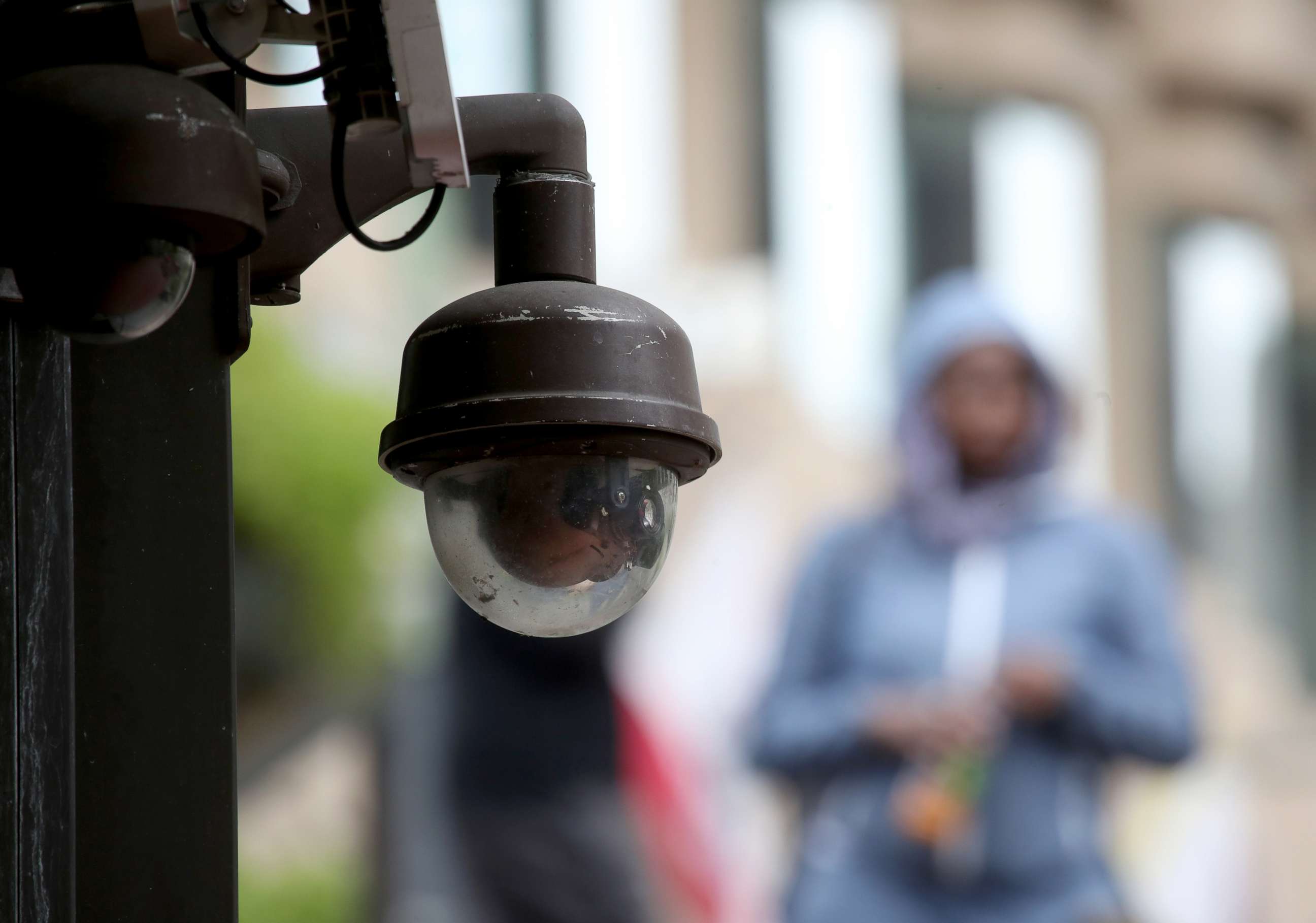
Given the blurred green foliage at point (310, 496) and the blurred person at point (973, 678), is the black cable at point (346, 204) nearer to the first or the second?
the blurred person at point (973, 678)

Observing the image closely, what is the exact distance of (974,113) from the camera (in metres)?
11.9

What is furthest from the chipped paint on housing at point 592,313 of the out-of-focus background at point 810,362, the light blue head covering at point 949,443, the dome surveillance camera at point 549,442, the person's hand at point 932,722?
the out-of-focus background at point 810,362

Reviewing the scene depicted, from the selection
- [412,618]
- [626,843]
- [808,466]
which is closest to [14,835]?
[626,843]

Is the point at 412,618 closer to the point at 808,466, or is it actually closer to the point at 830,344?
the point at 808,466

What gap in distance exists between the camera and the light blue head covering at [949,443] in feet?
15.0

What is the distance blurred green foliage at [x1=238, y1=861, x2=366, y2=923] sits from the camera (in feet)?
18.7

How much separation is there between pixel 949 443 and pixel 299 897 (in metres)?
2.32

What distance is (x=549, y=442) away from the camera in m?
1.74

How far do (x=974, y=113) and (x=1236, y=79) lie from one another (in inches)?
94.0

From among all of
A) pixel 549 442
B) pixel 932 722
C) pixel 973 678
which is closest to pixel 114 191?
pixel 549 442

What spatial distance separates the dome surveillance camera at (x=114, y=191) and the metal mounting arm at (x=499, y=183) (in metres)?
0.33

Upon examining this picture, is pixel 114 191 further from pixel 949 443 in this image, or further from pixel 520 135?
pixel 949 443

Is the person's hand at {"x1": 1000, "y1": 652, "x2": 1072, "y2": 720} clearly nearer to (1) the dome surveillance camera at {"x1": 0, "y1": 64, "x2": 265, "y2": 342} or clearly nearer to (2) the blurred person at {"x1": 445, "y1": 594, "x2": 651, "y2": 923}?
(2) the blurred person at {"x1": 445, "y1": 594, "x2": 651, "y2": 923}

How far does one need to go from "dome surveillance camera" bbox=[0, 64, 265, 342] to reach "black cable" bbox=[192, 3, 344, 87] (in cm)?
5
